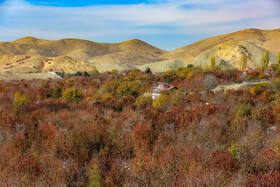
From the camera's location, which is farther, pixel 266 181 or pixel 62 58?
Result: pixel 62 58

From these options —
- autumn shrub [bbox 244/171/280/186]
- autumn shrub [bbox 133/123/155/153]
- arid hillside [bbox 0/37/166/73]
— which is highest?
arid hillside [bbox 0/37/166/73]

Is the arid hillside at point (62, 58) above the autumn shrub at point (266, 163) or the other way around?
above

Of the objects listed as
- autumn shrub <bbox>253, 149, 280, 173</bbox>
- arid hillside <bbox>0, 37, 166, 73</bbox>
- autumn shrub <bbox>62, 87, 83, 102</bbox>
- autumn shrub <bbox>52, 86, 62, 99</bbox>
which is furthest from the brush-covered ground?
arid hillside <bbox>0, 37, 166, 73</bbox>

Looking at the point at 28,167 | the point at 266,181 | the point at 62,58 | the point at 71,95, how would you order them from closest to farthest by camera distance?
the point at 266,181
the point at 28,167
the point at 71,95
the point at 62,58

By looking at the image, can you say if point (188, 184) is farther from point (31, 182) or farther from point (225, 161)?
point (31, 182)

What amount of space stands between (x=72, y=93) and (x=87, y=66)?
266 feet

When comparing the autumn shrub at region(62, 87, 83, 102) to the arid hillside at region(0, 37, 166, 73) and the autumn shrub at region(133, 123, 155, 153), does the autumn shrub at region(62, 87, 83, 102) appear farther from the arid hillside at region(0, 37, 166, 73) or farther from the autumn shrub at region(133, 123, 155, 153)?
the arid hillside at region(0, 37, 166, 73)

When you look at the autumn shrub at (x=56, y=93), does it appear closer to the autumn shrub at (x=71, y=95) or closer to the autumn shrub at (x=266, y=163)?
the autumn shrub at (x=71, y=95)

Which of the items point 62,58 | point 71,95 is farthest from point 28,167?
point 62,58

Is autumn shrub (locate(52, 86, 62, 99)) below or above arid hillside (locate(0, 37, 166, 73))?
below

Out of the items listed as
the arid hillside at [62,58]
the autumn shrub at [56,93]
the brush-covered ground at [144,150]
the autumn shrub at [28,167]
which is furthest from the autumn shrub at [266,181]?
the arid hillside at [62,58]

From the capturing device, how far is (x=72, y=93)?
27922mm

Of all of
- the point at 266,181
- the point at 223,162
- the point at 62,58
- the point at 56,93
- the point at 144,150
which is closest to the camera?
the point at 266,181

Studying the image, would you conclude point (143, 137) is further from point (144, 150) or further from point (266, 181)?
point (266, 181)
